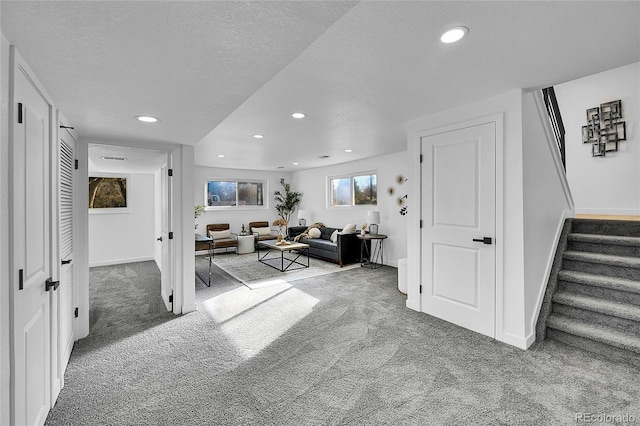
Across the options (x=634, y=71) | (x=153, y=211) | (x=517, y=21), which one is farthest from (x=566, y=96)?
(x=153, y=211)

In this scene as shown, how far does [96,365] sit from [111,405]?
2.14ft

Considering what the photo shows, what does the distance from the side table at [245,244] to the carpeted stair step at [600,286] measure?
6.34 meters

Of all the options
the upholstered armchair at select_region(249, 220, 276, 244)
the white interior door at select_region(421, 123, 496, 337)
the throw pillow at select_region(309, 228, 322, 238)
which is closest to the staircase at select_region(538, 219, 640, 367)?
the white interior door at select_region(421, 123, 496, 337)

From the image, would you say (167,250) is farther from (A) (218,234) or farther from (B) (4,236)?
(A) (218,234)

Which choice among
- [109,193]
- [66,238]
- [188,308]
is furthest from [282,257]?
[109,193]

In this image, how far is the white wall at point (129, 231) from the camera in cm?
605

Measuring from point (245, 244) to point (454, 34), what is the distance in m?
6.73

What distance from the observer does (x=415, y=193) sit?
3.36 metres

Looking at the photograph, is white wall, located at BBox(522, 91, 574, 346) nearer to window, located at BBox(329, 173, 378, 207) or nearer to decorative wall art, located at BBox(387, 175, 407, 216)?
decorative wall art, located at BBox(387, 175, 407, 216)

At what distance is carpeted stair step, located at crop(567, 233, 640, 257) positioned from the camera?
2809 mm

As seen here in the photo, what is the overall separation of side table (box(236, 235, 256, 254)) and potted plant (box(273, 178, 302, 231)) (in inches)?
55.0

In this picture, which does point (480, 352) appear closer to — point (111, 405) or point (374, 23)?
point (374, 23)

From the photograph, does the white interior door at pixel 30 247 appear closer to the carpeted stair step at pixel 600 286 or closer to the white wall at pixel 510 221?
the white wall at pixel 510 221

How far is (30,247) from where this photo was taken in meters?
1.50
